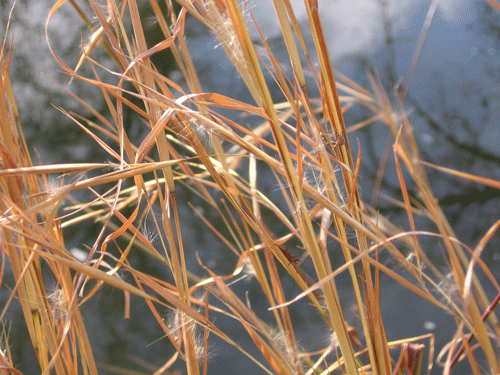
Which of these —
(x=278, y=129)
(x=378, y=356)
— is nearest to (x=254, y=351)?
(x=378, y=356)

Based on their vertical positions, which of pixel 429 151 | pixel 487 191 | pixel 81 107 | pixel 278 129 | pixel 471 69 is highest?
pixel 81 107

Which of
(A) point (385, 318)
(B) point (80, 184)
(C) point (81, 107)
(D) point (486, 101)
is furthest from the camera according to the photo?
(C) point (81, 107)

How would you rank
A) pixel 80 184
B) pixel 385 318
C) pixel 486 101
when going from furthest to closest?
pixel 486 101
pixel 385 318
pixel 80 184

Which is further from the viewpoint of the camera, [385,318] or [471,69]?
[471,69]

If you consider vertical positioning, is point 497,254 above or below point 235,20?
below

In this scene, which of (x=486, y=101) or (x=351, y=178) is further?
(x=486, y=101)

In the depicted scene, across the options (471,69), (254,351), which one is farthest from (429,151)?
A: (254,351)

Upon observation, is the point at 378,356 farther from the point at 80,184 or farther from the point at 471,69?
the point at 471,69

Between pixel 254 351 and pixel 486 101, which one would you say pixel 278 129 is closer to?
pixel 254 351

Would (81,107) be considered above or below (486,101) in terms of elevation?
above
